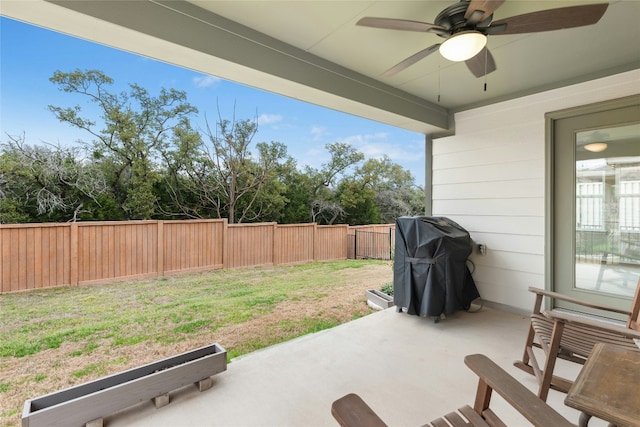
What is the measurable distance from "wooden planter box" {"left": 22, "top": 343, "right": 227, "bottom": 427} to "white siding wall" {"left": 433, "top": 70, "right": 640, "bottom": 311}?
3.07m

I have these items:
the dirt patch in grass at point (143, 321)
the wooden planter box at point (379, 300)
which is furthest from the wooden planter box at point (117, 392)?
the wooden planter box at point (379, 300)

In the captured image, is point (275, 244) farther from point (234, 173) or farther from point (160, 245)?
point (160, 245)

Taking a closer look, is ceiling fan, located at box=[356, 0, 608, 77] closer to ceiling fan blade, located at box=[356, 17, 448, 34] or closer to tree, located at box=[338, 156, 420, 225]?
ceiling fan blade, located at box=[356, 17, 448, 34]

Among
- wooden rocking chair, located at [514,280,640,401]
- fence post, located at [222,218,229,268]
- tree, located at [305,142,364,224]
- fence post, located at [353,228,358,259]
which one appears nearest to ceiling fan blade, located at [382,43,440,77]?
wooden rocking chair, located at [514,280,640,401]

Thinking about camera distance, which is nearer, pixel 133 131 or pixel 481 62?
pixel 481 62

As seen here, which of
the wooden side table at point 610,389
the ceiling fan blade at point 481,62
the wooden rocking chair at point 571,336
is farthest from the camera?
the ceiling fan blade at point 481,62

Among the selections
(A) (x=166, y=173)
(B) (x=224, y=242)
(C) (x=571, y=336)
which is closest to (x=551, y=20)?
(C) (x=571, y=336)

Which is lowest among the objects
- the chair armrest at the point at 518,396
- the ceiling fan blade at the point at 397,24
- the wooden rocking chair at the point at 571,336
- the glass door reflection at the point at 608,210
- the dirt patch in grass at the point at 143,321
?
the dirt patch in grass at the point at 143,321

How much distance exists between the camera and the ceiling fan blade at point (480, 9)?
1.32 metres

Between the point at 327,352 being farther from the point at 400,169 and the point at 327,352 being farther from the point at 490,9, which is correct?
the point at 400,169

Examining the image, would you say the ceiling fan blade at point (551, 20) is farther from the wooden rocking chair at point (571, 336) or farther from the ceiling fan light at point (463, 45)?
the wooden rocking chair at point (571, 336)

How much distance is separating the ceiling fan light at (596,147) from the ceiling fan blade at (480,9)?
7.27 feet

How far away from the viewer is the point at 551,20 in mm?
1449

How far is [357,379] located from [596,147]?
311 cm
